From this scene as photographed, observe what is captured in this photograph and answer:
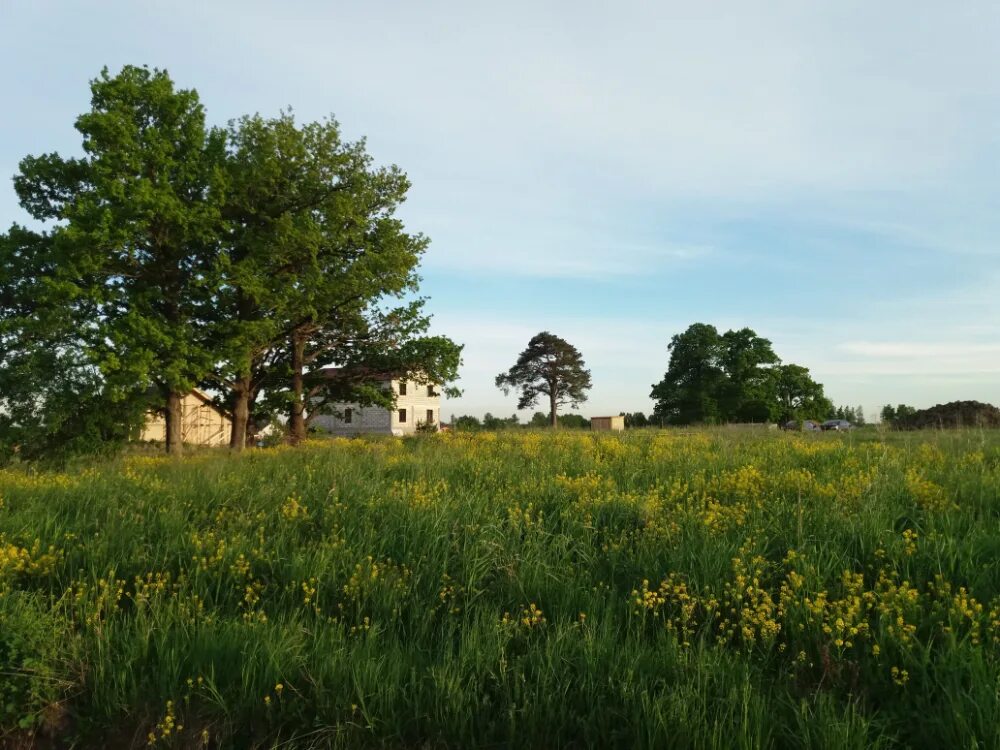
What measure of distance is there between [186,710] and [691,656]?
2672 millimetres

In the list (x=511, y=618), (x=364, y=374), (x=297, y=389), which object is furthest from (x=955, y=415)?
(x=511, y=618)

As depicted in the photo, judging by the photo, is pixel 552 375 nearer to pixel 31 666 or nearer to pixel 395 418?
pixel 395 418

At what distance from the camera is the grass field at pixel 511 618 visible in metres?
3.07

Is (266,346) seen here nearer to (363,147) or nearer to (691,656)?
(363,147)

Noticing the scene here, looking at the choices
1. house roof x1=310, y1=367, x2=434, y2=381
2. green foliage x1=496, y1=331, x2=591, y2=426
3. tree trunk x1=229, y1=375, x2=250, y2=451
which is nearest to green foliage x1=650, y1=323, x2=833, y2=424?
green foliage x1=496, y1=331, x2=591, y2=426

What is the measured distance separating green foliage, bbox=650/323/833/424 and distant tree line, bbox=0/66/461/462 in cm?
3752

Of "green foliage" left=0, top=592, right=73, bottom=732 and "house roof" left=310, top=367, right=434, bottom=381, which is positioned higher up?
"house roof" left=310, top=367, right=434, bottom=381

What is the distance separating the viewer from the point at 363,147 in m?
26.8

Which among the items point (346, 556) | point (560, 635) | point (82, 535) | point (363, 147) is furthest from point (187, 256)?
point (560, 635)

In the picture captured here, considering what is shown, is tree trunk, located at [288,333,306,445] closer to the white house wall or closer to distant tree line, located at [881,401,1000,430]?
distant tree line, located at [881,401,1000,430]

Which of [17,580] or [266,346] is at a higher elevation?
[266,346]

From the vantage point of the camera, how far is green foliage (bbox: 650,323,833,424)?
5681 centimetres

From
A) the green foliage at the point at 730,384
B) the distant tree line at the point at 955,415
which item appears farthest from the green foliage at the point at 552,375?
the distant tree line at the point at 955,415

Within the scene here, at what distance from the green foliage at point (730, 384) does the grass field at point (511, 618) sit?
172 ft
